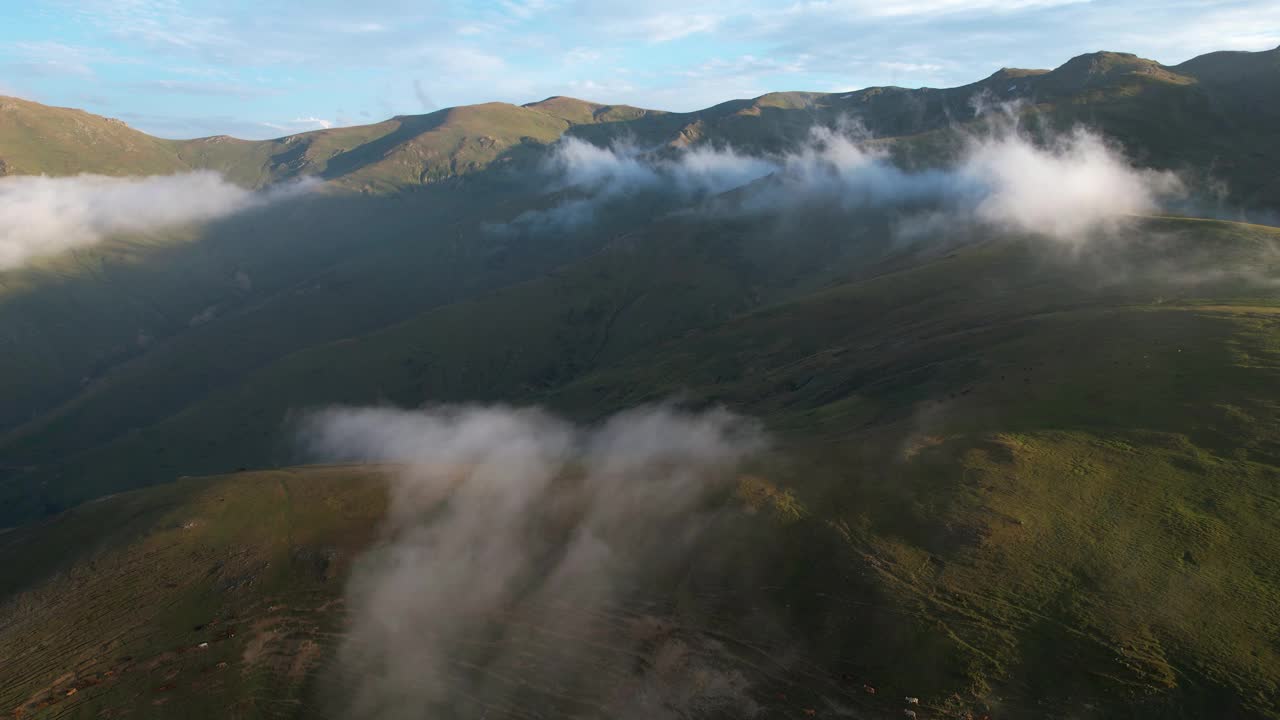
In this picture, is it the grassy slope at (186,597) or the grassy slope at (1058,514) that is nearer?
the grassy slope at (1058,514)

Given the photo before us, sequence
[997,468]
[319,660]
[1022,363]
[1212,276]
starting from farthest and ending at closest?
[1212,276], [1022,363], [997,468], [319,660]

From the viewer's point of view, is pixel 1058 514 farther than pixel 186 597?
No

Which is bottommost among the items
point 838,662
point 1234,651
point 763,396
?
point 763,396

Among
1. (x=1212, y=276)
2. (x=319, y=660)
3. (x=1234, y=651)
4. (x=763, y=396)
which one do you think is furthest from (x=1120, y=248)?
(x=319, y=660)

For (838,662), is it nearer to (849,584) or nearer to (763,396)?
(849,584)

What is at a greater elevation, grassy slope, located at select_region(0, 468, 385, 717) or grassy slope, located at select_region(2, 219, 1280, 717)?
grassy slope, located at select_region(2, 219, 1280, 717)

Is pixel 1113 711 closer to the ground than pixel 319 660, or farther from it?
farther from it

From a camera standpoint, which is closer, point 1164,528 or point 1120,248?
point 1164,528

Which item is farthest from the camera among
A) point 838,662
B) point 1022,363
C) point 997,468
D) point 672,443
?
point 672,443

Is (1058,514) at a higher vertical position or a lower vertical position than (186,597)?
higher

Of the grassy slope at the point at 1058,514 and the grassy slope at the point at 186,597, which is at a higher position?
the grassy slope at the point at 1058,514

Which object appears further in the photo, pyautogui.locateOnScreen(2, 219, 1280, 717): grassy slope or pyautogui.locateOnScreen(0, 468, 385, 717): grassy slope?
pyautogui.locateOnScreen(0, 468, 385, 717): grassy slope
